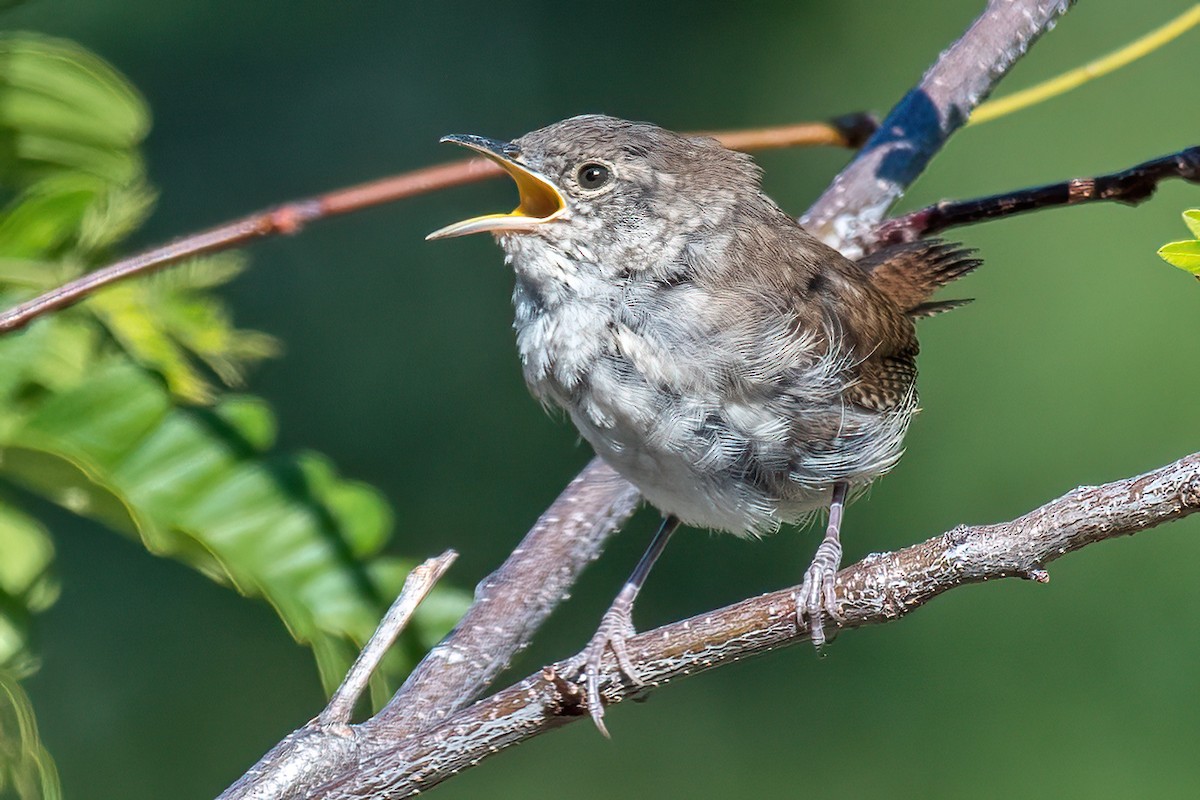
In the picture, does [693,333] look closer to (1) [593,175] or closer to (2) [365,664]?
(1) [593,175]

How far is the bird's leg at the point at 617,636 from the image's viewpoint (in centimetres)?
165

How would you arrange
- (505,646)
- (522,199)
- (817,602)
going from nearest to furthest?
(817,602)
(505,646)
(522,199)

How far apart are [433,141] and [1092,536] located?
517 cm

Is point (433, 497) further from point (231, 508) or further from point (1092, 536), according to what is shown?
point (1092, 536)

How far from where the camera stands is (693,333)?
2.02 metres

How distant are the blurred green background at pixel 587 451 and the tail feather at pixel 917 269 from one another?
2.31m

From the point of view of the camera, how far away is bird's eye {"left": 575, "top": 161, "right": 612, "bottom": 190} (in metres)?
2.29

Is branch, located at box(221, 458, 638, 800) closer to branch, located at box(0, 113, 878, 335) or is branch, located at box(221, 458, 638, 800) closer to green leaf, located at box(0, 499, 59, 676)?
green leaf, located at box(0, 499, 59, 676)

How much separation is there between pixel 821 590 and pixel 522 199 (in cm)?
105

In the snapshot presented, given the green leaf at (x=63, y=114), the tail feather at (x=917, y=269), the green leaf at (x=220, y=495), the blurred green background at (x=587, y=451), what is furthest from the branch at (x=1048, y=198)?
the blurred green background at (x=587, y=451)

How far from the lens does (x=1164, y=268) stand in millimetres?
4664

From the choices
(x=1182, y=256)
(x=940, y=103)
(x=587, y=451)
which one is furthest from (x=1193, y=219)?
(x=587, y=451)

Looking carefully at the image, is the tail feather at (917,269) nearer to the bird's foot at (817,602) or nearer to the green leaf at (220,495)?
the bird's foot at (817,602)

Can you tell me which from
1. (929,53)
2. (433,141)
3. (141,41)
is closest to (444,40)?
(433,141)
